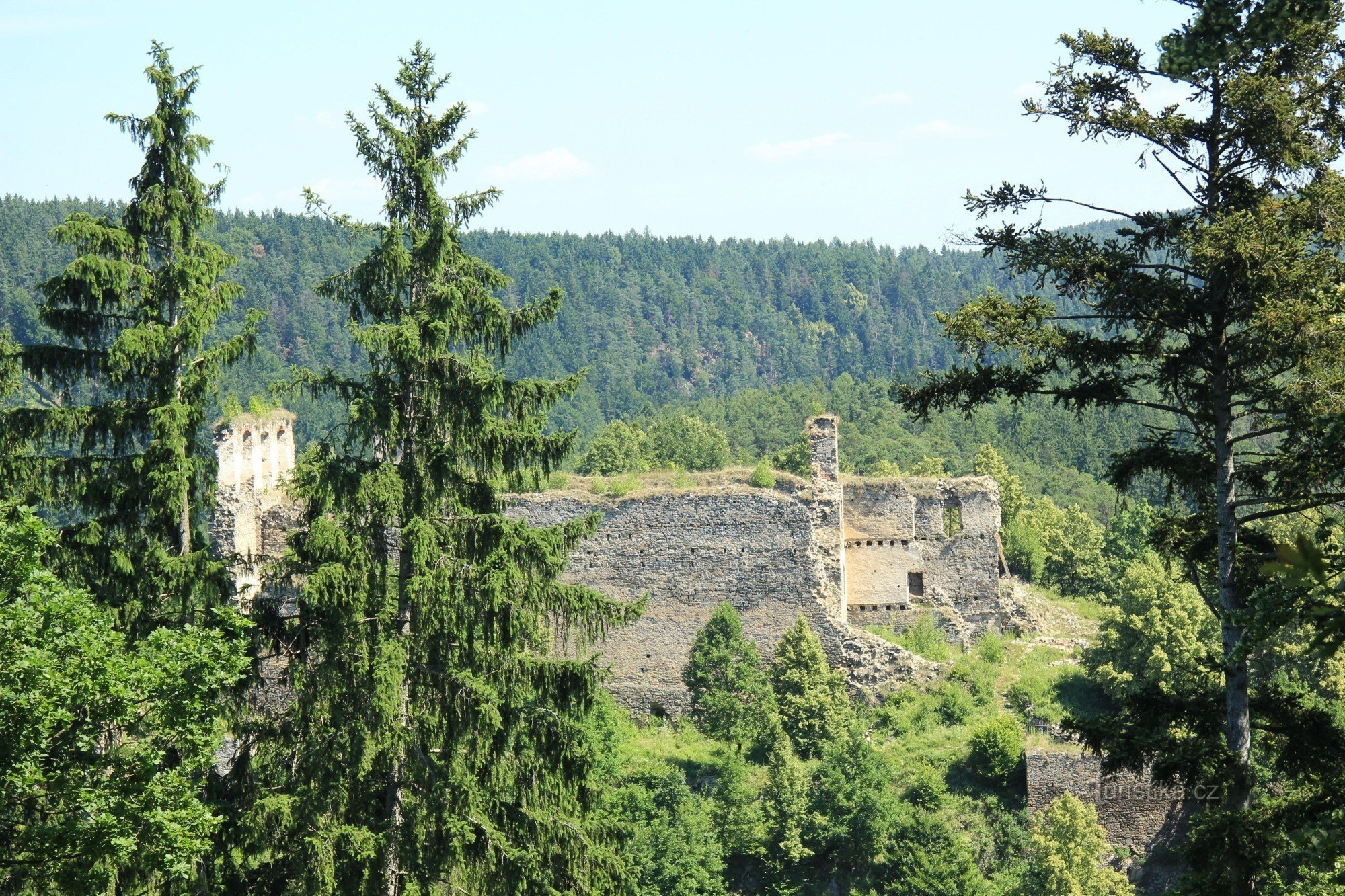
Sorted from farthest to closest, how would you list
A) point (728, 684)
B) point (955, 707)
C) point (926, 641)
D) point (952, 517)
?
1. point (952, 517)
2. point (926, 641)
3. point (728, 684)
4. point (955, 707)

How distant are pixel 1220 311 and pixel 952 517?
21654 mm

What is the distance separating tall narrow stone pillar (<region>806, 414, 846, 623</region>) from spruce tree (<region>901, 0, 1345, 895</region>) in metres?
18.3

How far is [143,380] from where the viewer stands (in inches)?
595

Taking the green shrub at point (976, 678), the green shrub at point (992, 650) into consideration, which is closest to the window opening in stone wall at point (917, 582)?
the green shrub at point (992, 650)

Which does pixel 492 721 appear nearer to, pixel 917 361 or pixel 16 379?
pixel 16 379

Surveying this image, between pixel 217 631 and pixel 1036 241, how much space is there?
663 cm

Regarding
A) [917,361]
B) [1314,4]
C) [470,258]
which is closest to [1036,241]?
[1314,4]

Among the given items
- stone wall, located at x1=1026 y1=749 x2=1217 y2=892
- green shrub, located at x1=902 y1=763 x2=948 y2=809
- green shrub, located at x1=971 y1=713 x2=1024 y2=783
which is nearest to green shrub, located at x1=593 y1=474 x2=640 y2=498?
green shrub, located at x1=902 y1=763 x2=948 y2=809

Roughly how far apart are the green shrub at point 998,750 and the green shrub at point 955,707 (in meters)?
1.50

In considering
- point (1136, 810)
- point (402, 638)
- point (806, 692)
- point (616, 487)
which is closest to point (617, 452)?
point (616, 487)

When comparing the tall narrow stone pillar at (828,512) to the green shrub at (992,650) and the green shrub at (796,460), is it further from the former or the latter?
the green shrub at (796,460)

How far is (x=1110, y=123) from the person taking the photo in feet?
35.1

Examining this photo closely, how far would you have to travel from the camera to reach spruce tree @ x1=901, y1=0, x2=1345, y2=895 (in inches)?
394

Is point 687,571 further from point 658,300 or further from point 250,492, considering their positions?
point 658,300
